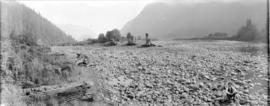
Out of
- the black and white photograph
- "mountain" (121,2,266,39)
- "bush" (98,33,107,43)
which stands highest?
"mountain" (121,2,266,39)

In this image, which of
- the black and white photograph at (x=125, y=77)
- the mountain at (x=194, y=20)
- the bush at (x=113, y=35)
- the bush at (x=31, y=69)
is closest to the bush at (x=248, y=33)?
the mountain at (x=194, y=20)

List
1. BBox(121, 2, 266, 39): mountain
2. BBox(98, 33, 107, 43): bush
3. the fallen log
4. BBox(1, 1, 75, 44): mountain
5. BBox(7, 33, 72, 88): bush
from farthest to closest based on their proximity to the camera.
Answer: BBox(121, 2, 266, 39): mountain
BBox(98, 33, 107, 43): bush
BBox(1, 1, 75, 44): mountain
BBox(7, 33, 72, 88): bush
the fallen log

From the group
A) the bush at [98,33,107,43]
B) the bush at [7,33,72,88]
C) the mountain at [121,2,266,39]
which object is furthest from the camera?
the mountain at [121,2,266,39]

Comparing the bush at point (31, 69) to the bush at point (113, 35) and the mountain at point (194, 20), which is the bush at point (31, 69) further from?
the mountain at point (194, 20)

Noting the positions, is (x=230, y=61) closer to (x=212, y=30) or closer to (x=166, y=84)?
(x=166, y=84)

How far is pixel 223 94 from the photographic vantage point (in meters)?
3.49

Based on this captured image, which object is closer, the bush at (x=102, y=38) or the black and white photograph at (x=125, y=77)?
the black and white photograph at (x=125, y=77)

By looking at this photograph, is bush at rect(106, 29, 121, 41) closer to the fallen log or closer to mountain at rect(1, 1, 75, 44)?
mountain at rect(1, 1, 75, 44)

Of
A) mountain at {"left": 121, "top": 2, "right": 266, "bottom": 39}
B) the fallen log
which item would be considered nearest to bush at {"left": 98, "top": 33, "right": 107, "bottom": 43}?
mountain at {"left": 121, "top": 2, "right": 266, "bottom": 39}

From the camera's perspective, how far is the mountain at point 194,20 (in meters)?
13.6

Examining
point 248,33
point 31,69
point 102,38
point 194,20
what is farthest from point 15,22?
point 194,20

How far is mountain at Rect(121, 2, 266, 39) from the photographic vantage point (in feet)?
44.7

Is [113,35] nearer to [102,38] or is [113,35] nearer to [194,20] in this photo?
[102,38]

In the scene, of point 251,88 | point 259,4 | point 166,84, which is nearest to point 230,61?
point 251,88
